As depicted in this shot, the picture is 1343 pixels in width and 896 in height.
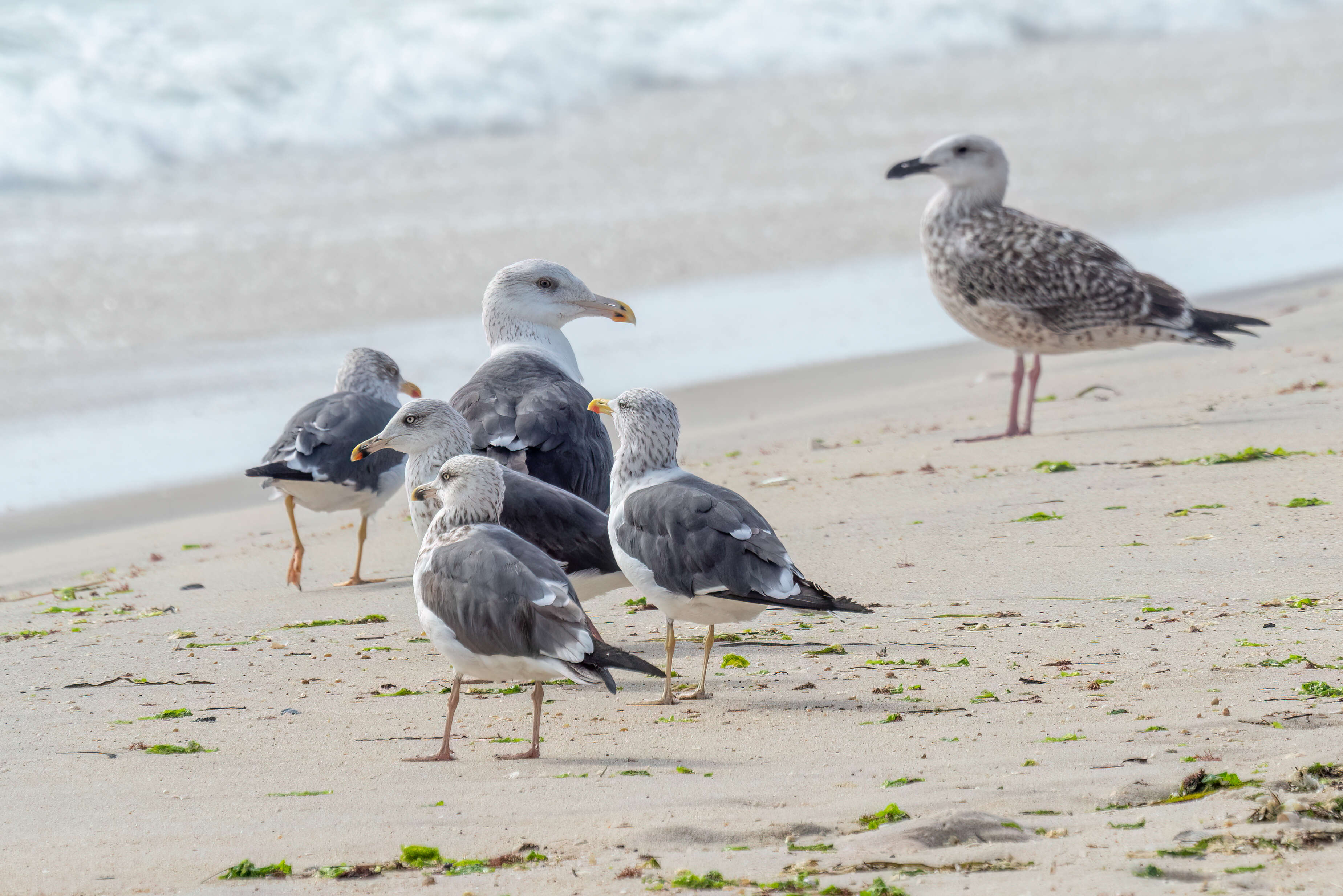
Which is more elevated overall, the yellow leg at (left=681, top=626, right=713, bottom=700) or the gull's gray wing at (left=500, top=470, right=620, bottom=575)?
the gull's gray wing at (left=500, top=470, right=620, bottom=575)

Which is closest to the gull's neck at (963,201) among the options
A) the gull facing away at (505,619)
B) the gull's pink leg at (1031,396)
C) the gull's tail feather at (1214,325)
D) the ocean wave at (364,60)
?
the gull's pink leg at (1031,396)

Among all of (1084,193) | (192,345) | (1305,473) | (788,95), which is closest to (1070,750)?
(1305,473)

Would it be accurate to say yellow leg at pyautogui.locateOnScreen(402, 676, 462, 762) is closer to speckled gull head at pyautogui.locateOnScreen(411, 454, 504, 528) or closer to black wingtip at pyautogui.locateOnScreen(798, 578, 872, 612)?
speckled gull head at pyautogui.locateOnScreen(411, 454, 504, 528)

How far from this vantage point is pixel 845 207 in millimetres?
17938

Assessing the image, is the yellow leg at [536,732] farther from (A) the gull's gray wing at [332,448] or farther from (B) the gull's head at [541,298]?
(B) the gull's head at [541,298]

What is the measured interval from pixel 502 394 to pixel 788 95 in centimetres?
2102

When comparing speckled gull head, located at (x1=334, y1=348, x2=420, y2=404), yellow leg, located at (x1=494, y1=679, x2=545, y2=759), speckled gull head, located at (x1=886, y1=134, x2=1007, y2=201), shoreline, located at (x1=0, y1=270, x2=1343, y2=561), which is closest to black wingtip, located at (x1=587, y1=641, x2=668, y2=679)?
yellow leg, located at (x1=494, y1=679, x2=545, y2=759)

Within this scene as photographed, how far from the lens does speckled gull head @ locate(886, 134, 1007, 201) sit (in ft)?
31.5

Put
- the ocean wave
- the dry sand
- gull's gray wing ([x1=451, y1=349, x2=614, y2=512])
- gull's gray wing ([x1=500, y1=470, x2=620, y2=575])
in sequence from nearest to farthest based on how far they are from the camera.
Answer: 1. the dry sand
2. gull's gray wing ([x1=500, y1=470, x2=620, y2=575])
3. gull's gray wing ([x1=451, y1=349, x2=614, y2=512])
4. the ocean wave

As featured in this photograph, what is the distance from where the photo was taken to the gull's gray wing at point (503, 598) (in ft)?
14.1

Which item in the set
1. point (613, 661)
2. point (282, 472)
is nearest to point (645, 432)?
point (613, 661)

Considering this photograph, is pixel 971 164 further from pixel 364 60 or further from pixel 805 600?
pixel 364 60

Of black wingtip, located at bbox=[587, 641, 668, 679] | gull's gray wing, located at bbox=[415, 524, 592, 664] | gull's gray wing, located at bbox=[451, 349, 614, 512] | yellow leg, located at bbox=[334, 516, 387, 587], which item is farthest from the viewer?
yellow leg, located at bbox=[334, 516, 387, 587]

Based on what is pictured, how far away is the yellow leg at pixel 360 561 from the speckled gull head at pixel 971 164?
4046 mm
